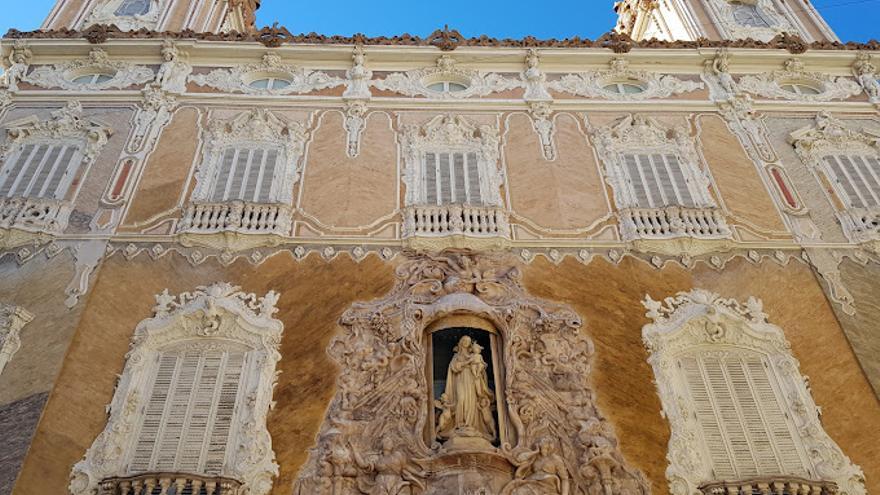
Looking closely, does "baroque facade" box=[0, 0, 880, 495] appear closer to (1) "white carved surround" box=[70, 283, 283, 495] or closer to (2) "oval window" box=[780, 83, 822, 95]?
(1) "white carved surround" box=[70, 283, 283, 495]

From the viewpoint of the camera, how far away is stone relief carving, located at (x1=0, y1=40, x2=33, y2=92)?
57.9 ft

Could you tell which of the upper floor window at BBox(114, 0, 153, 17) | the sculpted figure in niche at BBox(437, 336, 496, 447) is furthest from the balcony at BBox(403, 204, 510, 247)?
the upper floor window at BBox(114, 0, 153, 17)

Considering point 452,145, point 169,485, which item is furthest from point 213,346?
point 452,145

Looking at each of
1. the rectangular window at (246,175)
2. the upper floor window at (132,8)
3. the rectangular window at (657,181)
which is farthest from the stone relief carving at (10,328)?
the upper floor window at (132,8)

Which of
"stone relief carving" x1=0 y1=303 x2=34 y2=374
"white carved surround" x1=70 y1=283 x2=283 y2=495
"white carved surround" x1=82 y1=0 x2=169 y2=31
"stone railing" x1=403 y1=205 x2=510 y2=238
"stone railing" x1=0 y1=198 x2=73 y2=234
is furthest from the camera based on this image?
"white carved surround" x1=82 y1=0 x2=169 y2=31

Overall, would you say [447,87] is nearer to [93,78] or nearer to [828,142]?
[93,78]

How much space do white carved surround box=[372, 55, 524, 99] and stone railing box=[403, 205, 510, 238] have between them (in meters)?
4.07

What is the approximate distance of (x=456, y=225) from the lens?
14289 mm

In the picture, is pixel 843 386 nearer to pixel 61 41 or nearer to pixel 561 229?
pixel 561 229

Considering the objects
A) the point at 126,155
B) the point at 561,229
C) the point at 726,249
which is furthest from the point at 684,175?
the point at 126,155

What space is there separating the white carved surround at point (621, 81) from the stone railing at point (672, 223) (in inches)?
161

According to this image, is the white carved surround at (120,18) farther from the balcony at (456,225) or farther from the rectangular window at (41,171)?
the balcony at (456,225)

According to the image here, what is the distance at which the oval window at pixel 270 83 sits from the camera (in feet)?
59.3

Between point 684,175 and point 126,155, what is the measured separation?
11.4m
